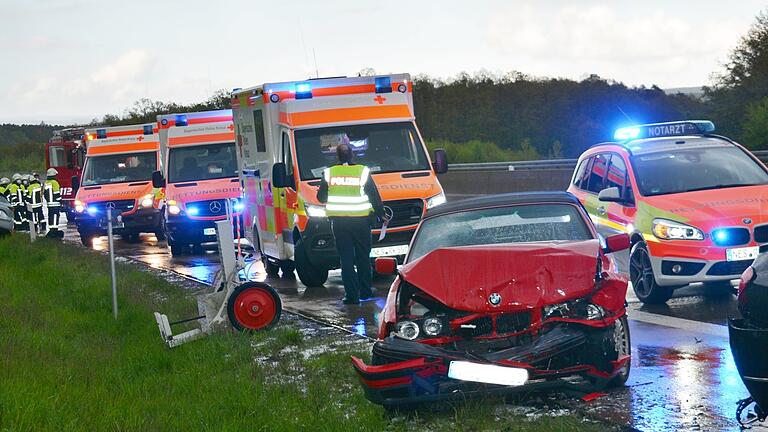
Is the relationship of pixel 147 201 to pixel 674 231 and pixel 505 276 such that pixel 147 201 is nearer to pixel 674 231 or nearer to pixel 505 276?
pixel 674 231

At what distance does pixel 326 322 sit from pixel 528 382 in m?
5.57

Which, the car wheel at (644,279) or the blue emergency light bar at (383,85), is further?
the blue emergency light bar at (383,85)

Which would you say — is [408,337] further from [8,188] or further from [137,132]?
[8,188]

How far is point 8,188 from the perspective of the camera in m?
32.3

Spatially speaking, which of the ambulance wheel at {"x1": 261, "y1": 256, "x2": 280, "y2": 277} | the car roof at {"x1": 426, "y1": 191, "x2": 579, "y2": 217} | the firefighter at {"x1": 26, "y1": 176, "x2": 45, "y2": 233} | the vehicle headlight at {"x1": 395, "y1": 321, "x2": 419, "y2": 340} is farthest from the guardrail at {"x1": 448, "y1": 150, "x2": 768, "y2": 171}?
the vehicle headlight at {"x1": 395, "y1": 321, "x2": 419, "y2": 340}

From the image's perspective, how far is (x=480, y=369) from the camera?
7.44 m

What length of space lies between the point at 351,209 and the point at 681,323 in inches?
169

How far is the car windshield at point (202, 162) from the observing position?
24.7 metres

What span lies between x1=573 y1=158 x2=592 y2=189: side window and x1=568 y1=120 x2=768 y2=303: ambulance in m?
0.03

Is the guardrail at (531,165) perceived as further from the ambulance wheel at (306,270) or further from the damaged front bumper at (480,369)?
the damaged front bumper at (480,369)

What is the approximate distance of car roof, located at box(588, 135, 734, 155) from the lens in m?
14.0

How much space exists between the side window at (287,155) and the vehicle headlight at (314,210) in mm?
A: 718

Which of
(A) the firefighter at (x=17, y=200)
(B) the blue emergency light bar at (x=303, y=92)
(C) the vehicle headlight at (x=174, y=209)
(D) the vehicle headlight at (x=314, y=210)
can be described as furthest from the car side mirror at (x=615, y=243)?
(A) the firefighter at (x=17, y=200)

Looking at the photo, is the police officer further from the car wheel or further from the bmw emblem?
the bmw emblem
